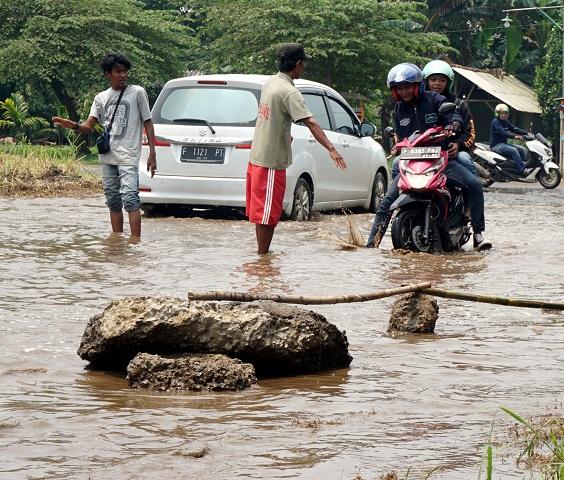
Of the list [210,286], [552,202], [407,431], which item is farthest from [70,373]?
[552,202]

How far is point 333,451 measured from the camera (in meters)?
4.55

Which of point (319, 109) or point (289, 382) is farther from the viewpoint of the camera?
point (319, 109)

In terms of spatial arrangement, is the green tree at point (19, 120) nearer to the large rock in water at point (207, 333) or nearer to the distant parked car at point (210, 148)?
the distant parked car at point (210, 148)

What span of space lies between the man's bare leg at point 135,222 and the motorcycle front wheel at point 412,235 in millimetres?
2356

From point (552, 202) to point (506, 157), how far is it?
222 inches

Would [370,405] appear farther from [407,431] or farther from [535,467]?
[535,467]

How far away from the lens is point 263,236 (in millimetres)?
11102

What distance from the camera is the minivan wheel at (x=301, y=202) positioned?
1482 cm

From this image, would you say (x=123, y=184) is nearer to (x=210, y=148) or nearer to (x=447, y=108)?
(x=210, y=148)

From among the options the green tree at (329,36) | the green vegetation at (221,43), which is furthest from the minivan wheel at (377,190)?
the green vegetation at (221,43)

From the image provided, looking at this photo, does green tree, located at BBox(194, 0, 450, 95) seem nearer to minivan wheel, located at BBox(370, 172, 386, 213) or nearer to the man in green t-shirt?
minivan wheel, located at BBox(370, 172, 386, 213)

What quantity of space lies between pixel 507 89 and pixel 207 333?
1849 inches

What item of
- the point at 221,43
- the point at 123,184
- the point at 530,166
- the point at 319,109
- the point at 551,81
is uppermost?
the point at 221,43

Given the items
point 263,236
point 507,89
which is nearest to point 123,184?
point 263,236
